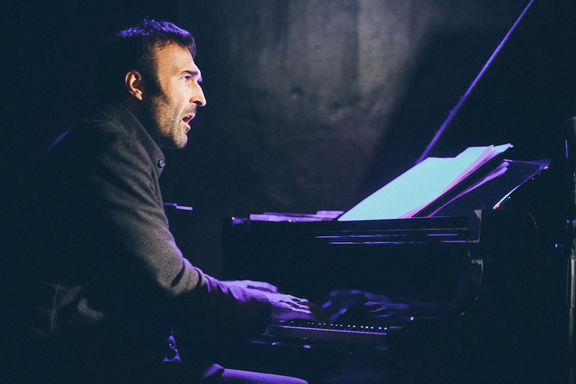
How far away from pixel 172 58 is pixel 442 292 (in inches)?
44.5

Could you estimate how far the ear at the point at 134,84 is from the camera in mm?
1655

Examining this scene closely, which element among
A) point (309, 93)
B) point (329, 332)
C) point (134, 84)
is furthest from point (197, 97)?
point (309, 93)

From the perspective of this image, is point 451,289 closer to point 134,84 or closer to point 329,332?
point 329,332

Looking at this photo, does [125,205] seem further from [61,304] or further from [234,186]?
[234,186]

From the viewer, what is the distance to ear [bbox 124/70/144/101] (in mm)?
1655

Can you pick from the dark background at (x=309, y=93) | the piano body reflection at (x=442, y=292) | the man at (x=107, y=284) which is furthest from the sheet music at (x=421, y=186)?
the dark background at (x=309, y=93)

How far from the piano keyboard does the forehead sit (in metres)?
0.89

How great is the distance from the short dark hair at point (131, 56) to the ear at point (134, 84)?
1 centimetres

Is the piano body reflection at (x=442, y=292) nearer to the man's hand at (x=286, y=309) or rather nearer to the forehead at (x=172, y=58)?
the man's hand at (x=286, y=309)

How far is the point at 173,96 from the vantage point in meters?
1.72

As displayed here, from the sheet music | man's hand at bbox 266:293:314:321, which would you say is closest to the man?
man's hand at bbox 266:293:314:321

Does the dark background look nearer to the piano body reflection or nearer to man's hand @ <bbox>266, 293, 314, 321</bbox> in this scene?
the piano body reflection

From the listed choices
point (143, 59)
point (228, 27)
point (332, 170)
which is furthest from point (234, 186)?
point (143, 59)

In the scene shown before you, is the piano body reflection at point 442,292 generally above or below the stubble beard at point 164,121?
below
